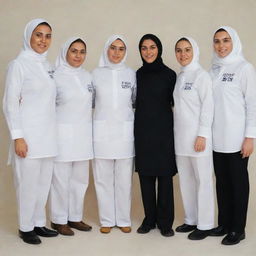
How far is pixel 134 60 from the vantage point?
515cm

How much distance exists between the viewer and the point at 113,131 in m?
3.96

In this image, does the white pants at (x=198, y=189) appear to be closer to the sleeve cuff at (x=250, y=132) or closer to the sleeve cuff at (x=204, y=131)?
the sleeve cuff at (x=204, y=131)

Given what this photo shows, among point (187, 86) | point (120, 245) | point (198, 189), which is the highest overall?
point (187, 86)

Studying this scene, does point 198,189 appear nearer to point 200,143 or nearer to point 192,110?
point 200,143

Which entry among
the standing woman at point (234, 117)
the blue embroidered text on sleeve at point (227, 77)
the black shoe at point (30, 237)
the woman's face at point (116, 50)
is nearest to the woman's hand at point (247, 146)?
the standing woman at point (234, 117)

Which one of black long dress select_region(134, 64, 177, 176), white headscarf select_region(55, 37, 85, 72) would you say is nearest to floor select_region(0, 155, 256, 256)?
black long dress select_region(134, 64, 177, 176)

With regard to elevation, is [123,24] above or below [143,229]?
above

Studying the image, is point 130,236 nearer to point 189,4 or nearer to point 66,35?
point 66,35

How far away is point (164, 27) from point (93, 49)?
0.83 meters

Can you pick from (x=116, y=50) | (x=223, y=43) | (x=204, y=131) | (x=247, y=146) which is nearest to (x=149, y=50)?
(x=116, y=50)

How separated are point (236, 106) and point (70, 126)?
137cm

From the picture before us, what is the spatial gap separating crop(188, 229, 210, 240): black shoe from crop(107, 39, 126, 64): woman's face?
1.58 meters

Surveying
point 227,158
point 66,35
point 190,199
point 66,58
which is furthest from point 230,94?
point 66,35

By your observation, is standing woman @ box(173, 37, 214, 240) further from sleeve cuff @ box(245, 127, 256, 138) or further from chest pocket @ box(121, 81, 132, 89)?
chest pocket @ box(121, 81, 132, 89)
